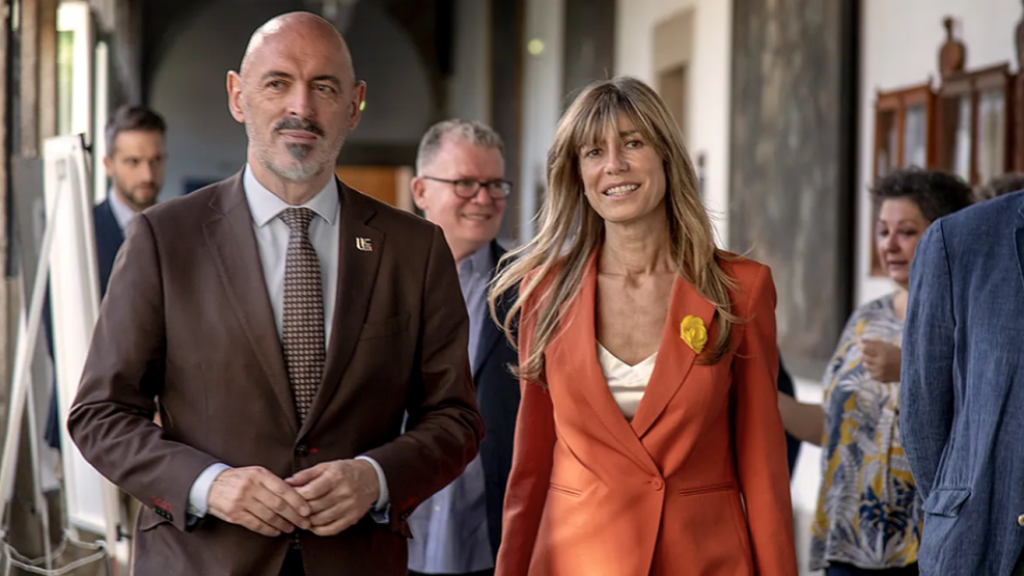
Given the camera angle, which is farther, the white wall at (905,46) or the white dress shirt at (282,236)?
the white wall at (905,46)

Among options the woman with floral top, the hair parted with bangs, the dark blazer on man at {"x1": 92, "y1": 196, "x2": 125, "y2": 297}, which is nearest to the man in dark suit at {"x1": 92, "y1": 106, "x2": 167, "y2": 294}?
the dark blazer on man at {"x1": 92, "y1": 196, "x2": 125, "y2": 297}

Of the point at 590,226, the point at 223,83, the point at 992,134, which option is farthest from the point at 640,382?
the point at 223,83

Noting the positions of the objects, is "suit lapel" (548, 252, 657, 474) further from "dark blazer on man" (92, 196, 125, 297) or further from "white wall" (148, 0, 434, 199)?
"white wall" (148, 0, 434, 199)

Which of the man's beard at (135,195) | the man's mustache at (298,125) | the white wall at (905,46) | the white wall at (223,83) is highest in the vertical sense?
the white wall at (223,83)

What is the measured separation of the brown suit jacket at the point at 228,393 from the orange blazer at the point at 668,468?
0.29 meters

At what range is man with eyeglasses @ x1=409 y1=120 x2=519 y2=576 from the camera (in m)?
3.84

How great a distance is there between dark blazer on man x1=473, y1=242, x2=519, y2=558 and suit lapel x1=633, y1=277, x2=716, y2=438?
3.29ft

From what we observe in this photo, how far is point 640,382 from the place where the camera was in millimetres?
2857

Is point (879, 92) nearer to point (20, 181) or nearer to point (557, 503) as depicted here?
point (20, 181)

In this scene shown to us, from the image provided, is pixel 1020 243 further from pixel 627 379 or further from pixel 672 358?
pixel 627 379

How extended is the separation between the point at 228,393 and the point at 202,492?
18cm

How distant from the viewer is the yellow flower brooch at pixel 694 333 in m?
2.81

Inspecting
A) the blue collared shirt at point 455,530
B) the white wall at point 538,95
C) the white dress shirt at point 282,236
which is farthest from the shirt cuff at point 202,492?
the white wall at point 538,95

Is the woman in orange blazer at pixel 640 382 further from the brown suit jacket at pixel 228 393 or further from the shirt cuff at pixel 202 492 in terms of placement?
the shirt cuff at pixel 202 492
